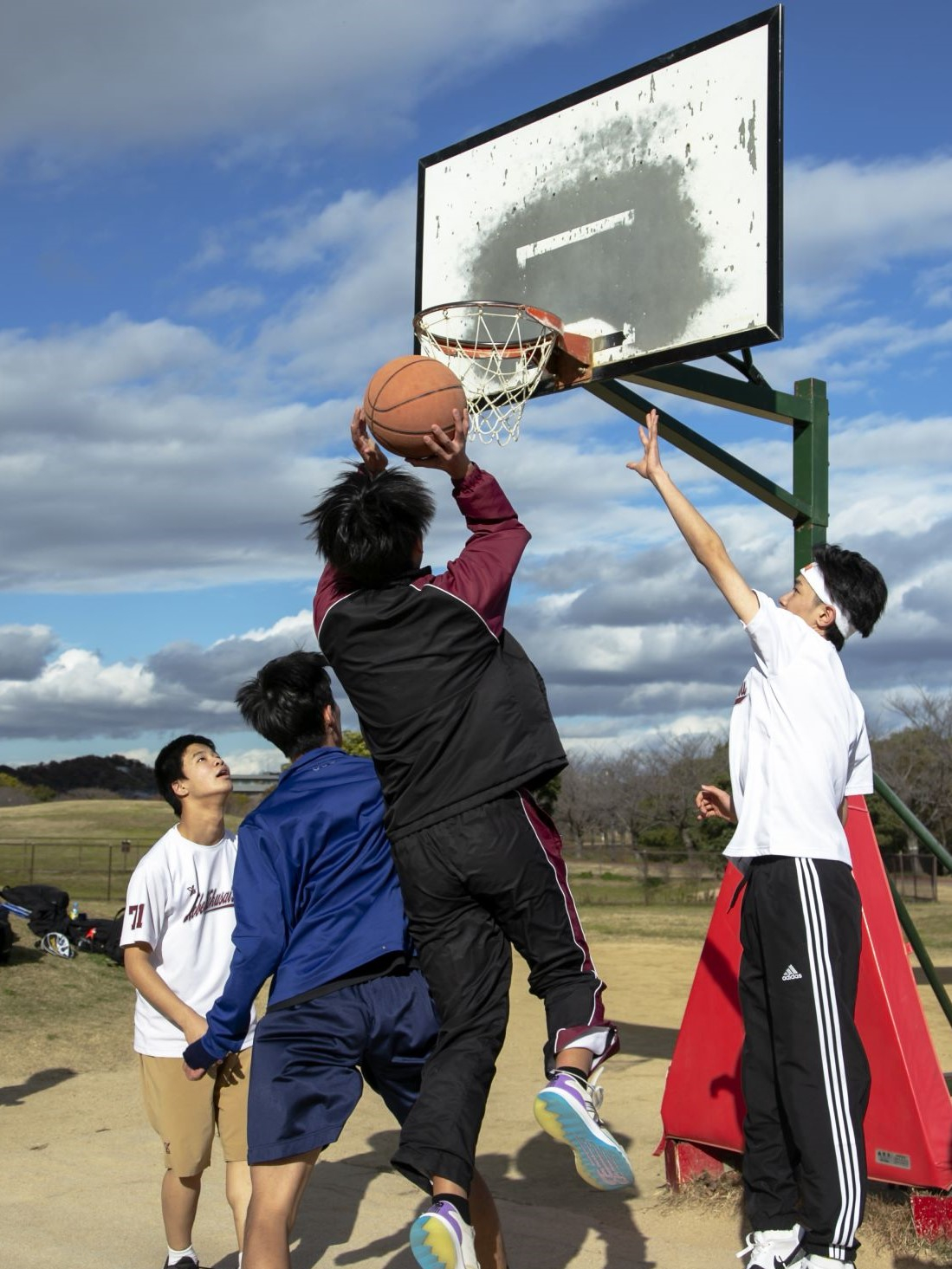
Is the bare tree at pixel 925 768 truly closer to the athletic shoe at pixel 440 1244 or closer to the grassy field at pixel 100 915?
the grassy field at pixel 100 915

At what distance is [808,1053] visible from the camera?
3.65 metres

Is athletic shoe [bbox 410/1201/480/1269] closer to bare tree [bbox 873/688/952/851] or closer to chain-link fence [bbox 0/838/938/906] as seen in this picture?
chain-link fence [bbox 0/838/938/906]

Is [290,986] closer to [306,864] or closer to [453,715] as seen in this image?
[306,864]

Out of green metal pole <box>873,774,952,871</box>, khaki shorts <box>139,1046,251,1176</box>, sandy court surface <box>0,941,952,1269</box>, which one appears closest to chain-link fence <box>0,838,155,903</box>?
sandy court surface <box>0,941,952,1269</box>

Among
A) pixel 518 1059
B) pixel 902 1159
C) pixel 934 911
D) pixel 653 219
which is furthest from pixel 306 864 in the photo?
pixel 934 911

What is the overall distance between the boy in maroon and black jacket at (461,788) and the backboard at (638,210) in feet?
9.07

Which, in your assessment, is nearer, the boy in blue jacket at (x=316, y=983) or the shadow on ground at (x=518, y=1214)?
the boy in blue jacket at (x=316, y=983)

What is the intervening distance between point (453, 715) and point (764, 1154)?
5.61 feet

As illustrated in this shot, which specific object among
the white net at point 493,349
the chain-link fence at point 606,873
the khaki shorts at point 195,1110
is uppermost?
the white net at point 493,349

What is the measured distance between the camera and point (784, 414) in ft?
19.4

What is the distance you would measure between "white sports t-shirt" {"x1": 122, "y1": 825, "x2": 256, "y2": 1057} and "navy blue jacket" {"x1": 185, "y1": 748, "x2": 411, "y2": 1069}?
1.04 m

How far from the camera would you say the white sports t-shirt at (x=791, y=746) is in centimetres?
373

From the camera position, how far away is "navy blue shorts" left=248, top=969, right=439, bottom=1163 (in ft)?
10.9

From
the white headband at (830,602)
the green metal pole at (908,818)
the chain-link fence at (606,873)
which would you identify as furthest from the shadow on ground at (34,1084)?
the chain-link fence at (606,873)
